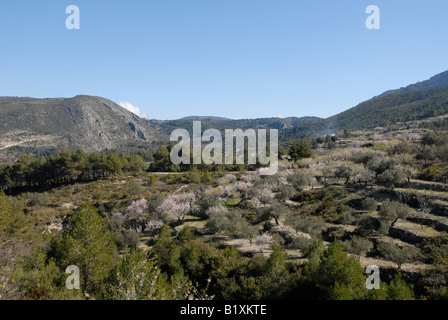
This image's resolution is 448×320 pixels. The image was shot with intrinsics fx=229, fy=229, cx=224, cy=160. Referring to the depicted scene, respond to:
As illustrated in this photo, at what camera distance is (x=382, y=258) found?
17109 mm

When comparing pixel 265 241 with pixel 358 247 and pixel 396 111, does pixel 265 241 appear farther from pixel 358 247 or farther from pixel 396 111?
pixel 396 111

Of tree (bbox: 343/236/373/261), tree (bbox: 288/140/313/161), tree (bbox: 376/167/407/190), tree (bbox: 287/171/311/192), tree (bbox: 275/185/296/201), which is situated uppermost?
tree (bbox: 288/140/313/161)

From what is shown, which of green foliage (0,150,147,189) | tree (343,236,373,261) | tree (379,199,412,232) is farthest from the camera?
green foliage (0,150,147,189)

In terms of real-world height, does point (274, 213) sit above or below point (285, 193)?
below

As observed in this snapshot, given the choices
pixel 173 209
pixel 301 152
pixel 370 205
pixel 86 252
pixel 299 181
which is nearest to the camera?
pixel 86 252

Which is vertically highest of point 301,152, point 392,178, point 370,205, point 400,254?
point 301,152

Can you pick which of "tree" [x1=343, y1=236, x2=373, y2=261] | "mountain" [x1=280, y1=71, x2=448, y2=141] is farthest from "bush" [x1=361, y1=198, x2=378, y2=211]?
"mountain" [x1=280, y1=71, x2=448, y2=141]

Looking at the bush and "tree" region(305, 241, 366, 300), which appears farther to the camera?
the bush

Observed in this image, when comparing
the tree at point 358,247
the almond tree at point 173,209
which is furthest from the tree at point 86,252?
the tree at point 358,247

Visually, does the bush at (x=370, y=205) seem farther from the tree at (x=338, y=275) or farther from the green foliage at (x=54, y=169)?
the green foliage at (x=54, y=169)

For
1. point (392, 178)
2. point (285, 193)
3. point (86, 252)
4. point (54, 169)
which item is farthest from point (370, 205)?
point (54, 169)

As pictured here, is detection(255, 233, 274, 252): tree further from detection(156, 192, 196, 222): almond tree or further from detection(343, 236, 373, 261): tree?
detection(156, 192, 196, 222): almond tree
